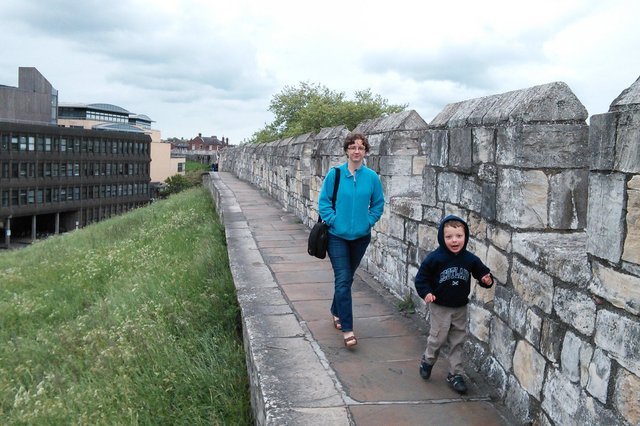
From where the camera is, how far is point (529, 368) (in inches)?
116

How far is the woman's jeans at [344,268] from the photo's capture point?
4102mm

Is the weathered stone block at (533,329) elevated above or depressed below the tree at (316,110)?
below

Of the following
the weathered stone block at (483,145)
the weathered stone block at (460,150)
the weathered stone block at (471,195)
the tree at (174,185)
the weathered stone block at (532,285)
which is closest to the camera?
the weathered stone block at (532,285)

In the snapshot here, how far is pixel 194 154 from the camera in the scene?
99625 millimetres

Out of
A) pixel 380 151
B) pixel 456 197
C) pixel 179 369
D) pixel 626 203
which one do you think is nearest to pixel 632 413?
pixel 626 203

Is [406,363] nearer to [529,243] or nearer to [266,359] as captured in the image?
[266,359]

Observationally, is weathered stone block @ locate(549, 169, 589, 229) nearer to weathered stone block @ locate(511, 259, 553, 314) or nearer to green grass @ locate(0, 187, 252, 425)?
weathered stone block @ locate(511, 259, 553, 314)

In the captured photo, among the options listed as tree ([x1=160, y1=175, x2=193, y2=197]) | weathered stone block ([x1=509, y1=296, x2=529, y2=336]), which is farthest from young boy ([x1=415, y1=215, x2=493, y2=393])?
tree ([x1=160, y1=175, x2=193, y2=197])

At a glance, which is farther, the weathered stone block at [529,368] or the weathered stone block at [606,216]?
the weathered stone block at [529,368]

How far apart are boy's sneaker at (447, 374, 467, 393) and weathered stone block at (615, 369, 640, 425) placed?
117cm

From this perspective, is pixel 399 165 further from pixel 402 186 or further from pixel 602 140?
pixel 602 140

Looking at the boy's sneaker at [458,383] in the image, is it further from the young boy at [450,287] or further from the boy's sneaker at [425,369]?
the boy's sneaker at [425,369]

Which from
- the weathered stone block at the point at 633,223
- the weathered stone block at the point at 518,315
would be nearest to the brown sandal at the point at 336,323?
the weathered stone block at the point at 518,315

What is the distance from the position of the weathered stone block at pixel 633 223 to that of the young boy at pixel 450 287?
1182mm
